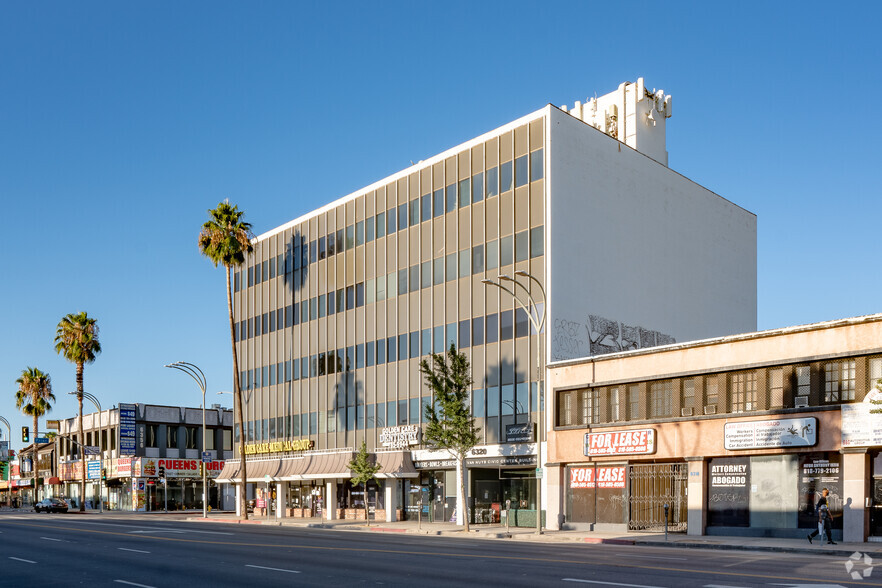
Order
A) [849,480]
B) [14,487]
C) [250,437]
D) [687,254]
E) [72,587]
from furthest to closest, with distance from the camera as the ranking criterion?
[14,487] → [250,437] → [687,254] → [849,480] → [72,587]

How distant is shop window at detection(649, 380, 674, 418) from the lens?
38.4 metres

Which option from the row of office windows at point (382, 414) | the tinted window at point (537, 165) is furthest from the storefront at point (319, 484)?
the tinted window at point (537, 165)

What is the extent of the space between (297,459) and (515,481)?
2121 centimetres

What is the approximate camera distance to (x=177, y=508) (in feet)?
304

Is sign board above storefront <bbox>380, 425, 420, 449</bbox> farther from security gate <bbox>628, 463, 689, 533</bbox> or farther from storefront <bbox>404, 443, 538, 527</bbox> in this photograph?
security gate <bbox>628, 463, 689, 533</bbox>

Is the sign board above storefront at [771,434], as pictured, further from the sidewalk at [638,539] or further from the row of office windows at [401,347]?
the row of office windows at [401,347]

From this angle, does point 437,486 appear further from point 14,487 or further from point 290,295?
point 14,487

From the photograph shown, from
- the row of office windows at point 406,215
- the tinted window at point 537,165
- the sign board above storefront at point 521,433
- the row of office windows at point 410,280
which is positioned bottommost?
the sign board above storefront at point 521,433

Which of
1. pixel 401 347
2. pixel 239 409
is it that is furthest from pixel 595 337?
pixel 239 409

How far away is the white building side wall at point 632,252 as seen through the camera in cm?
4619

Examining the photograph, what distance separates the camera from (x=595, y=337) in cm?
4728

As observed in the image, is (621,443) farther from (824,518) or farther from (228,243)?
(228,243)

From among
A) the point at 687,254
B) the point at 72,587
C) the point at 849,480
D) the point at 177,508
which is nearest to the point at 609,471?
the point at 849,480

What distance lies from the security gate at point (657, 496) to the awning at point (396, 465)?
15730 millimetres
